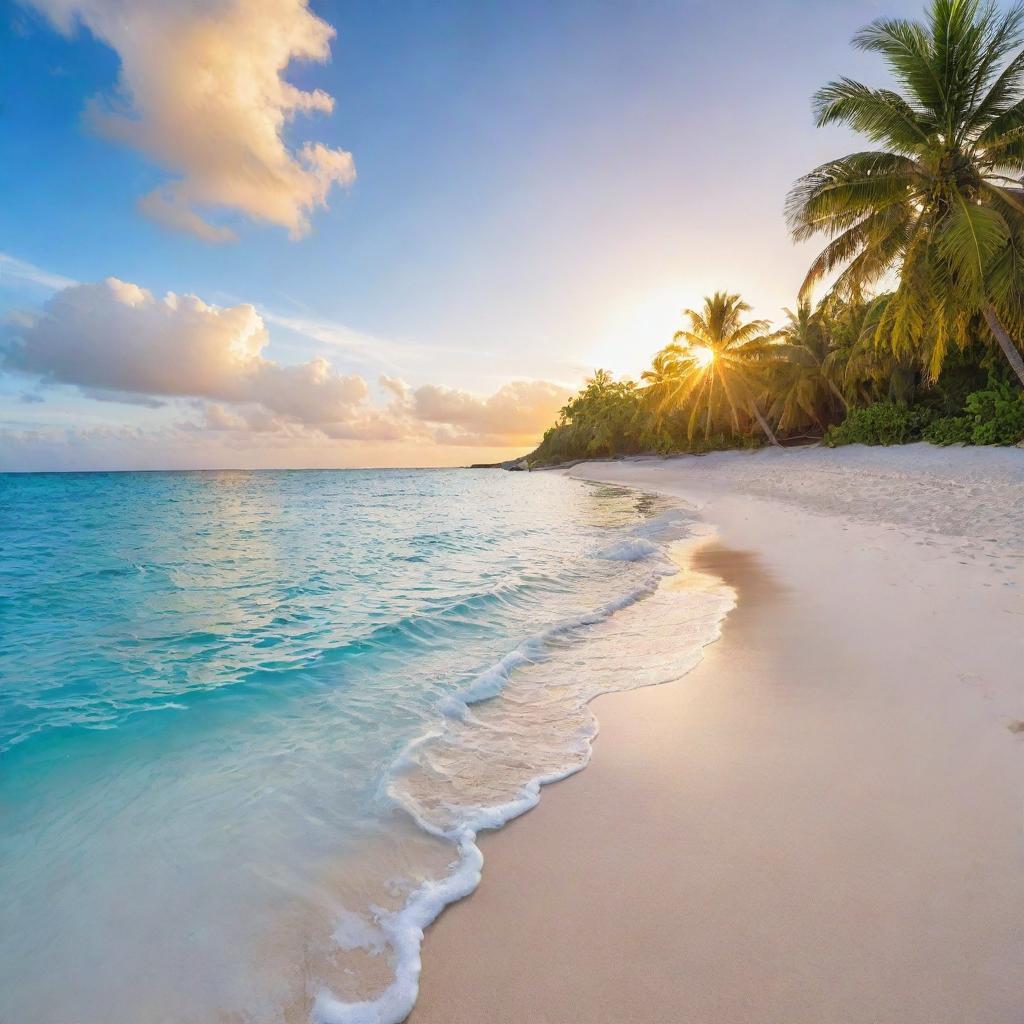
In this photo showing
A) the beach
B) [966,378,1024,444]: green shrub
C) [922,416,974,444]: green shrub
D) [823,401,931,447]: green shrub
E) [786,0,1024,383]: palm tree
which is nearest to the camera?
the beach

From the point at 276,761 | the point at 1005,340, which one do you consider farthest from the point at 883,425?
the point at 276,761

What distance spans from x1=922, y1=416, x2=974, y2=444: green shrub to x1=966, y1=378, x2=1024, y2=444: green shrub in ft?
1.14

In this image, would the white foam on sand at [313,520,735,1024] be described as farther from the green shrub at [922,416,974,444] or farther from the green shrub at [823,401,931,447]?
the green shrub at [823,401,931,447]

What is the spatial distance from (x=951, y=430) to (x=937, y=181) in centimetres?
1086

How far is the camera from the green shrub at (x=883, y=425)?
988 inches

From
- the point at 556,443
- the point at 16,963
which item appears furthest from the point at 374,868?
the point at 556,443

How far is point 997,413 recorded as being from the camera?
19031 millimetres

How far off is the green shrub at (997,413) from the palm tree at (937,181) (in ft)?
12.7

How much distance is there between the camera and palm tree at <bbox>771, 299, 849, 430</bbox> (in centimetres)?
3397

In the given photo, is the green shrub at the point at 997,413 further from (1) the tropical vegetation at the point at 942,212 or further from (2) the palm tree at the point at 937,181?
(2) the palm tree at the point at 937,181

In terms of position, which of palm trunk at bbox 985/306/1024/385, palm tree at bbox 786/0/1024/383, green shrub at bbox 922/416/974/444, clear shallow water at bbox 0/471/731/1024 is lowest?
clear shallow water at bbox 0/471/731/1024

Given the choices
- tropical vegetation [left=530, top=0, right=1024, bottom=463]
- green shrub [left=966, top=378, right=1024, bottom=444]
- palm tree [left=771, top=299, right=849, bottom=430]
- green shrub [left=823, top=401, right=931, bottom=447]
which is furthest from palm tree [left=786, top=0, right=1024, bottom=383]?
palm tree [left=771, top=299, right=849, bottom=430]

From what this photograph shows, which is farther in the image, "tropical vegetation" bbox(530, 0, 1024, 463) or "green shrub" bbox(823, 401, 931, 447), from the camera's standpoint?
"green shrub" bbox(823, 401, 931, 447)

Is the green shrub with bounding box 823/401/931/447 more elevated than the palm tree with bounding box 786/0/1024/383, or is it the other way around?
the palm tree with bounding box 786/0/1024/383
